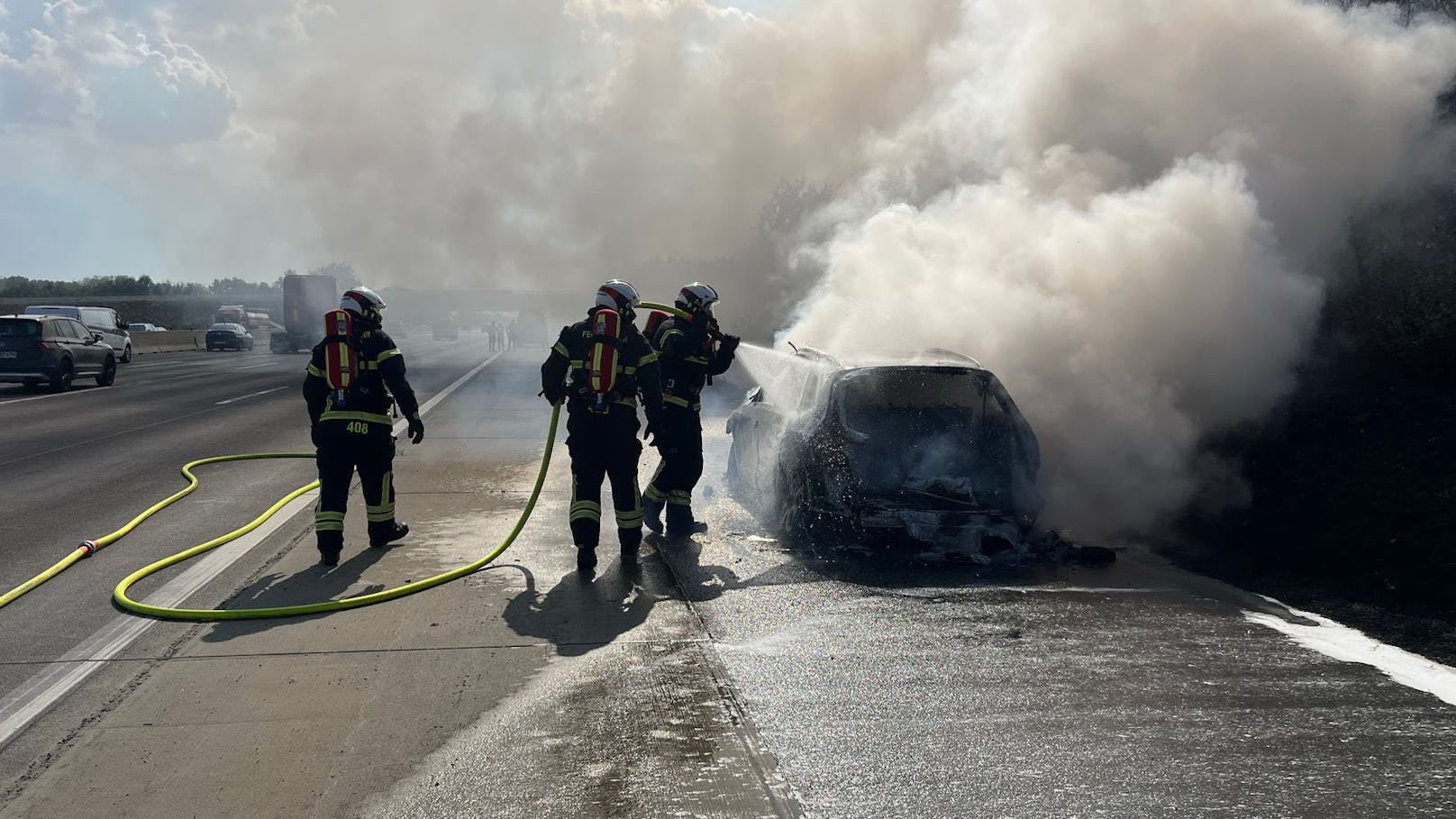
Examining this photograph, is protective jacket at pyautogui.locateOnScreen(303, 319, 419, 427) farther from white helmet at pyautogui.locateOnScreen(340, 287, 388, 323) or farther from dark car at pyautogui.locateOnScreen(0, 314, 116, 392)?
dark car at pyautogui.locateOnScreen(0, 314, 116, 392)

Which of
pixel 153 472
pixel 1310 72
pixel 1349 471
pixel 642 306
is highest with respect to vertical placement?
pixel 1310 72

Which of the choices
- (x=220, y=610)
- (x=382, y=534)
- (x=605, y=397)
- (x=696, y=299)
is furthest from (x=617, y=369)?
(x=220, y=610)

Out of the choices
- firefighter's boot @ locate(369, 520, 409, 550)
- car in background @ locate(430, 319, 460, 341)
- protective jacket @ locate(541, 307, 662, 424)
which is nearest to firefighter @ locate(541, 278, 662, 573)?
protective jacket @ locate(541, 307, 662, 424)

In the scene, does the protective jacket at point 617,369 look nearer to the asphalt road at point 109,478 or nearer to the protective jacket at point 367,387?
the protective jacket at point 367,387

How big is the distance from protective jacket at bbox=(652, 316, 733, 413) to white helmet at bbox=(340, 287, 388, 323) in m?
1.99

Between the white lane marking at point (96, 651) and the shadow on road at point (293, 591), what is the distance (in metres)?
0.32

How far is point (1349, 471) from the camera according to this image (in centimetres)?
929

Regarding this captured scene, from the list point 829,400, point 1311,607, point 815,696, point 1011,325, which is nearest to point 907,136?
point 1011,325

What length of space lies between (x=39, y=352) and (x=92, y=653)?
19895 millimetres

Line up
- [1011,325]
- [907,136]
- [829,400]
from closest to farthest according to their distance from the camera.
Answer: [829,400] → [1011,325] → [907,136]

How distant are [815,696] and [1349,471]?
20.5 feet

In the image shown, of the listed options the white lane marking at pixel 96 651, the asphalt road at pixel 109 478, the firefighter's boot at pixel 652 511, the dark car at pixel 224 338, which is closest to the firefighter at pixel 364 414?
the white lane marking at pixel 96 651

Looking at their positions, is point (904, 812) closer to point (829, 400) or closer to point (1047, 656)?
point (1047, 656)

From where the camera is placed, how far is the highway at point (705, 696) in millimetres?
3900
